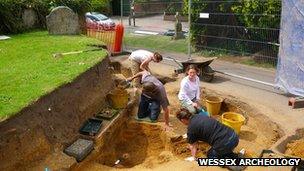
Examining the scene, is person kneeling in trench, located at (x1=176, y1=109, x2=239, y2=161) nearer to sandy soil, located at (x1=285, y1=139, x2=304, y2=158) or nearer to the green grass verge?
sandy soil, located at (x1=285, y1=139, x2=304, y2=158)

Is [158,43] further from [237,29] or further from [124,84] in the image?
[124,84]

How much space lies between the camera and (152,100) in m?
9.41

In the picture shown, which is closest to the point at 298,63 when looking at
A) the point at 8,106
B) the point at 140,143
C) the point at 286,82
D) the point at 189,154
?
the point at 286,82

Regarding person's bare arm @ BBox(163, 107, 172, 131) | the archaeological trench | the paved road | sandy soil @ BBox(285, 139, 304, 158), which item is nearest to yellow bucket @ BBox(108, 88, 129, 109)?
the archaeological trench

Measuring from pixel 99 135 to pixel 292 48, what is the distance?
5237mm

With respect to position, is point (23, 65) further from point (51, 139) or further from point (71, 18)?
point (71, 18)

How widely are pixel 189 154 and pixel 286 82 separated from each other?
3622mm

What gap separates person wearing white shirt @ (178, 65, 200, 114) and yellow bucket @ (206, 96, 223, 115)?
2.59ft

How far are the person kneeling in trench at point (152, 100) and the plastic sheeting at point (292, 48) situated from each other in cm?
326

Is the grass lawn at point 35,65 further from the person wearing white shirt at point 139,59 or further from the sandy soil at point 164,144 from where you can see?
the sandy soil at point 164,144

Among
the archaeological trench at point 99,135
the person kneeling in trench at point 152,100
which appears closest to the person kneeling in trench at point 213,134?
the archaeological trench at point 99,135

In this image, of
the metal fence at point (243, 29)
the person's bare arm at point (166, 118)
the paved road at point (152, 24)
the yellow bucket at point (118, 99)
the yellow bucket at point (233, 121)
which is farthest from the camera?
the paved road at point (152, 24)

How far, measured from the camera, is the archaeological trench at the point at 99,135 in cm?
699

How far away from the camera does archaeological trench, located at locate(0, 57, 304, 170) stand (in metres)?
6.99
